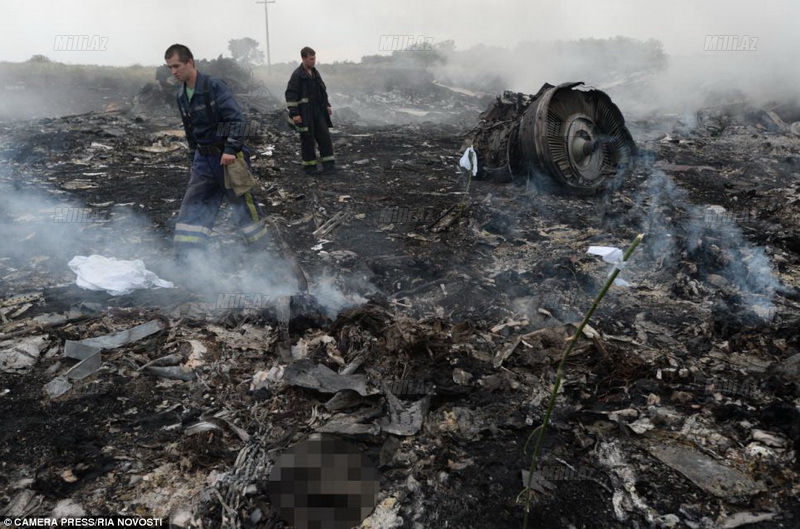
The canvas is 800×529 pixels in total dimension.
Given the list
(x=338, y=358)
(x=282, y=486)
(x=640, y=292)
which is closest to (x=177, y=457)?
(x=282, y=486)

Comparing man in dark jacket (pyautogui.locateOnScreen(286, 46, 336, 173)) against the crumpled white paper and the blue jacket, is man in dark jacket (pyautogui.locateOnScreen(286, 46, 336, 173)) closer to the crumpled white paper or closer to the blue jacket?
the blue jacket

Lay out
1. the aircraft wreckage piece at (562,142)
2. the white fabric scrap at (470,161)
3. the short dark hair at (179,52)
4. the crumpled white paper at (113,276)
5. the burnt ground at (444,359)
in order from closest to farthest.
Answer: the burnt ground at (444,359) → the short dark hair at (179,52) → the crumpled white paper at (113,276) → the aircraft wreckage piece at (562,142) → the white fabric scrap at (470,161)

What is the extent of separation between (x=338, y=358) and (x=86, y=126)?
37.5ft

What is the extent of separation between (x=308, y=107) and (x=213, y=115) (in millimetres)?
3679

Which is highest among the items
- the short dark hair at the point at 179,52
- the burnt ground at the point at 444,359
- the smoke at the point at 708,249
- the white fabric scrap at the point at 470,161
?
the short dark hair at the point at 179,52

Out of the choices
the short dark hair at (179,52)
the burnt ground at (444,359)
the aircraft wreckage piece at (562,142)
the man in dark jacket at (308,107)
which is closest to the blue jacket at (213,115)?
the short dark hair at (179,52)

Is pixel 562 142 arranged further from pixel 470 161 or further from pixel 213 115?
pixel 213 115

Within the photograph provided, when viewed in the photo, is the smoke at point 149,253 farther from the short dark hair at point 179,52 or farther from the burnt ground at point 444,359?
the short dark hair at point 179,52

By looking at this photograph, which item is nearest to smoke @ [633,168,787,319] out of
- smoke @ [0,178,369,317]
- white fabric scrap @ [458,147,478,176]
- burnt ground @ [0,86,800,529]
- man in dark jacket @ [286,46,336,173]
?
burnt ground @ [0,86,800,529]

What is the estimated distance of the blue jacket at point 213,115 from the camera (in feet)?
13.8

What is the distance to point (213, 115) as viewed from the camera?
4230 millimetres

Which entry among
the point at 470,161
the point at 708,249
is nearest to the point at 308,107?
the point at 470,161

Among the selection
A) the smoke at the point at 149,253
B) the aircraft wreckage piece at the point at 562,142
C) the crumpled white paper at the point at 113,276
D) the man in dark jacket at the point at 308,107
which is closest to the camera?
the crumpled white paper at the point at 113,276

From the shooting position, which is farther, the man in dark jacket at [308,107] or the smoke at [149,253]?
the man in dark jacket at [308,107]
